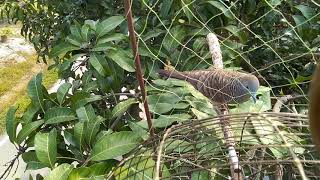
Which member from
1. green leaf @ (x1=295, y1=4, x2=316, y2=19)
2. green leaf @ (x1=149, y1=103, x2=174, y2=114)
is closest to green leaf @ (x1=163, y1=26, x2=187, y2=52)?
green leaf @ (x1=149, y1=103, x2=174, y2=114)

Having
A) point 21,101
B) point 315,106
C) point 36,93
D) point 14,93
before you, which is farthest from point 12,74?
point 315,106

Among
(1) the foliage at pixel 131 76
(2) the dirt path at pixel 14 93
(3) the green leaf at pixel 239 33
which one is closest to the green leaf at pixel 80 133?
(1) the foliage at pixel 131 76

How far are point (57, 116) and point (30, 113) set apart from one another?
4.0 inches

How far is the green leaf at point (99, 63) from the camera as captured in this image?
121cm

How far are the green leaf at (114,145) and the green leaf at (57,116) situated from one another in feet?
0.56

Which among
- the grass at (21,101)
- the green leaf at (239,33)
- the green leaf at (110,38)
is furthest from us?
the grass at (21,101)

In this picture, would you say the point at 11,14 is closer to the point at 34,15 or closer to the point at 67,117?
the point at 34,15

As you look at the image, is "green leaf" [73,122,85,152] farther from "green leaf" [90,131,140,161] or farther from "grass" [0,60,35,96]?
"grass" [0,60,35,96]

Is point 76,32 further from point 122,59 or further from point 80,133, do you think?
point 80,133

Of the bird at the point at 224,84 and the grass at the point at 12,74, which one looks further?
the grass at the point at 12,74

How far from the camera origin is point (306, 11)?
1.28 m

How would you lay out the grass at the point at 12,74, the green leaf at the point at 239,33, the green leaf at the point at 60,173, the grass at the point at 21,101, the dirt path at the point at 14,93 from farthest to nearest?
the grass at the point at 12,74
the dirt path at the point at 14,93
the grass at the point at 21,101
the green leaf at the point at 239,33
the green leaf at the point at 60,173

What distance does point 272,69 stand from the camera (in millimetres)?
1437

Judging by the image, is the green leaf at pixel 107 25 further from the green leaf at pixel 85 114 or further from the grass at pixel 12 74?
the grass at pixel 12 74
